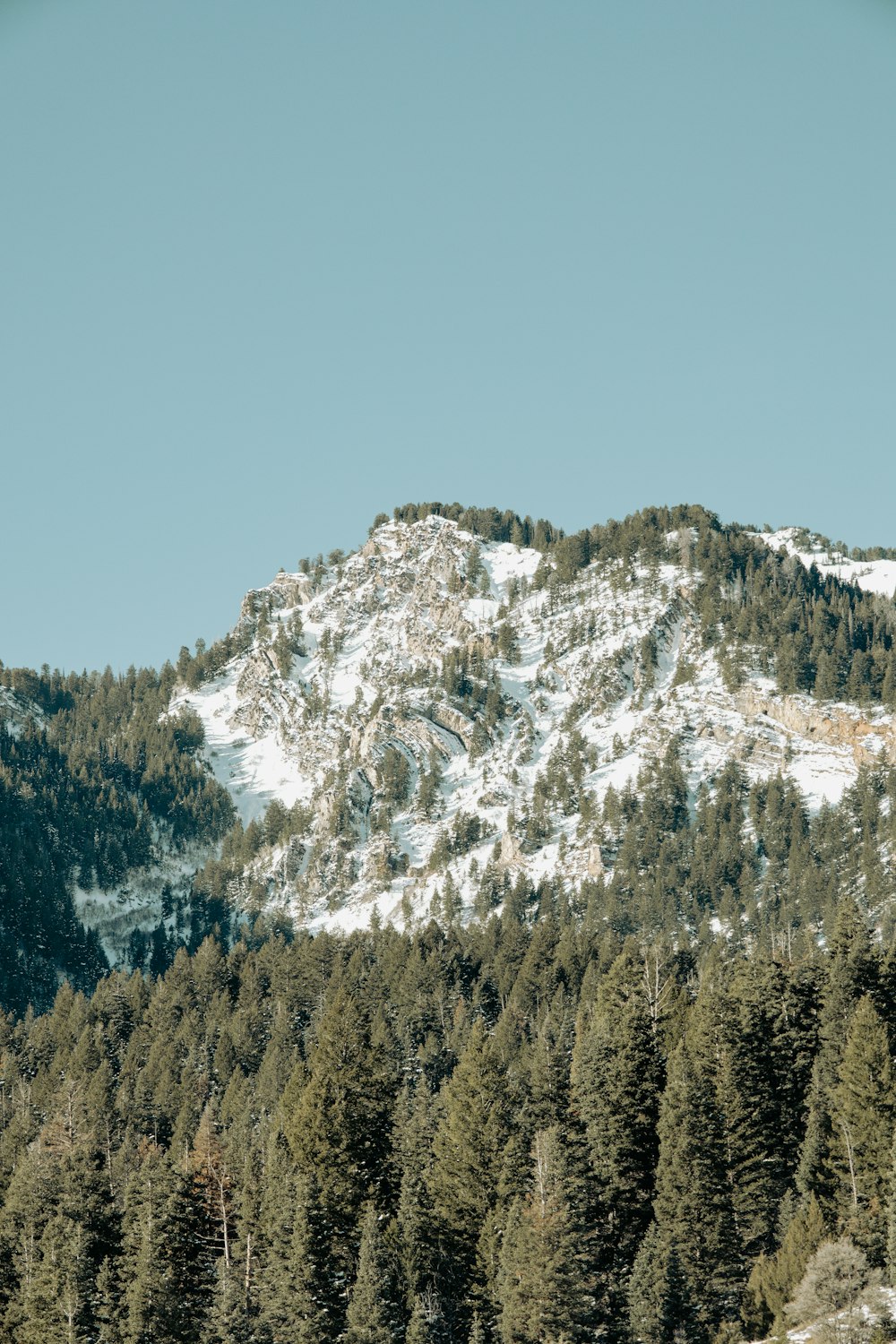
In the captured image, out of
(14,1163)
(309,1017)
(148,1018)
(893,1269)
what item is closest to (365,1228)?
(893,1269)

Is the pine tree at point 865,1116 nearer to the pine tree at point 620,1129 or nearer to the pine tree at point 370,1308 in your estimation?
the pine tree at point 620,1129

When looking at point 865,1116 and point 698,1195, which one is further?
point 865,1116

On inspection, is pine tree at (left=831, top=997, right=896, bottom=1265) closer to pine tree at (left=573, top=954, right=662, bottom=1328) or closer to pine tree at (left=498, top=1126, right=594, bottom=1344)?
pine tree at (left=573, top=954, right=662, bottom=1328)

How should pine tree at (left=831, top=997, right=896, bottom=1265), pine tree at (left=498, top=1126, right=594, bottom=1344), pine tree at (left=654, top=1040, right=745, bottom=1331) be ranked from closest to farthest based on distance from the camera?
1. pine tree at (left=498, top=1126, right=594, bottom=1344)
2. pine tree at (left=654, top=1040, right=745, bottom=1331)
3. pine tree at (left=831, top=997, right=896, bottom=1265)

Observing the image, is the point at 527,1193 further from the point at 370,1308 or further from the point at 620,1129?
the point at 370,1308

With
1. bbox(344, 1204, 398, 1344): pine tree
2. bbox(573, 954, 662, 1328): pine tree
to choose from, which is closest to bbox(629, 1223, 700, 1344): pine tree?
bbox(573, 954, 662, 1328): pine tree

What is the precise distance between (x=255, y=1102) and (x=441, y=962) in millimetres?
34179

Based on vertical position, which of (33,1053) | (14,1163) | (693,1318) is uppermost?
(33,1053)

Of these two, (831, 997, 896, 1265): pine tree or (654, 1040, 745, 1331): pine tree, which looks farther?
(831, 997, 896, 1265): pine tree

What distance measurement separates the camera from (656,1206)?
6825 cm

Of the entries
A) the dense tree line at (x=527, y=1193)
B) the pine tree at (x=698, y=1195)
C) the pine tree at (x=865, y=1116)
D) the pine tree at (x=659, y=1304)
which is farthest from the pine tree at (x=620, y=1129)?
the pine tree at (x=865, y=1116)

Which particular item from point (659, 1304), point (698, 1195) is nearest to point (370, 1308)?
point (659, 1304)

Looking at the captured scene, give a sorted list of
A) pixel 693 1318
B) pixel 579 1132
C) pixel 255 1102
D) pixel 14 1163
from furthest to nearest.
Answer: pixel 255 1102 → pixel 14 1163 → pixel 579 1132 → pixel 693 1318

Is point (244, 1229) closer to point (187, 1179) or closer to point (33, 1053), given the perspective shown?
point (187, 1179)
